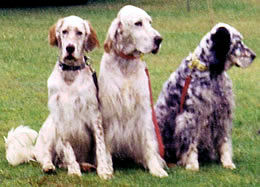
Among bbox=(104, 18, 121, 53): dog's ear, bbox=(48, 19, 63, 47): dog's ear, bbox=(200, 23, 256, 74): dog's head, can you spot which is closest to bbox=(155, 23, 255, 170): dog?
bbox=(200, 23, 256, 74): dog's head

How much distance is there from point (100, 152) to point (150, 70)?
23.0 feet

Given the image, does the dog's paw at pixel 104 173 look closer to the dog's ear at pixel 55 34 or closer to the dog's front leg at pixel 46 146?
the dog's front leg at pixel 46 146

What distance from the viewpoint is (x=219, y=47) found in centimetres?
747

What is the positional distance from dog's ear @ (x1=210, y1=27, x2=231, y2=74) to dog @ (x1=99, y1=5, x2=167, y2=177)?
0.70 metres

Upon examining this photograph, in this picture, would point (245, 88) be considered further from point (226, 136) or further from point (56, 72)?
point (56, 72)

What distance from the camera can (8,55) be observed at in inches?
616

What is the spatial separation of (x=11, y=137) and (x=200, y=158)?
202 cm

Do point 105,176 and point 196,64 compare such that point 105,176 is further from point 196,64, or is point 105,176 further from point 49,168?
point 196,64

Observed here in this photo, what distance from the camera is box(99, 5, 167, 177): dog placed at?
709 cm

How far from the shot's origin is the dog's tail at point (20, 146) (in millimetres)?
7562

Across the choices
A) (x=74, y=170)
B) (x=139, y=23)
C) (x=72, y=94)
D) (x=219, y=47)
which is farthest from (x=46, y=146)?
(x=219, y=47)

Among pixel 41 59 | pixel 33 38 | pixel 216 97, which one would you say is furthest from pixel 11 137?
pixel 33 38

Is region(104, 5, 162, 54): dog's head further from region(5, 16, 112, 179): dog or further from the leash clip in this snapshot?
the leash clip

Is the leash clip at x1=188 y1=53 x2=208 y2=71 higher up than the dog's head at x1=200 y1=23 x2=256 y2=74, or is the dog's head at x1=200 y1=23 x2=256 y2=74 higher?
the dog's head at x1=200 y1=23 x2=256 y2=74
